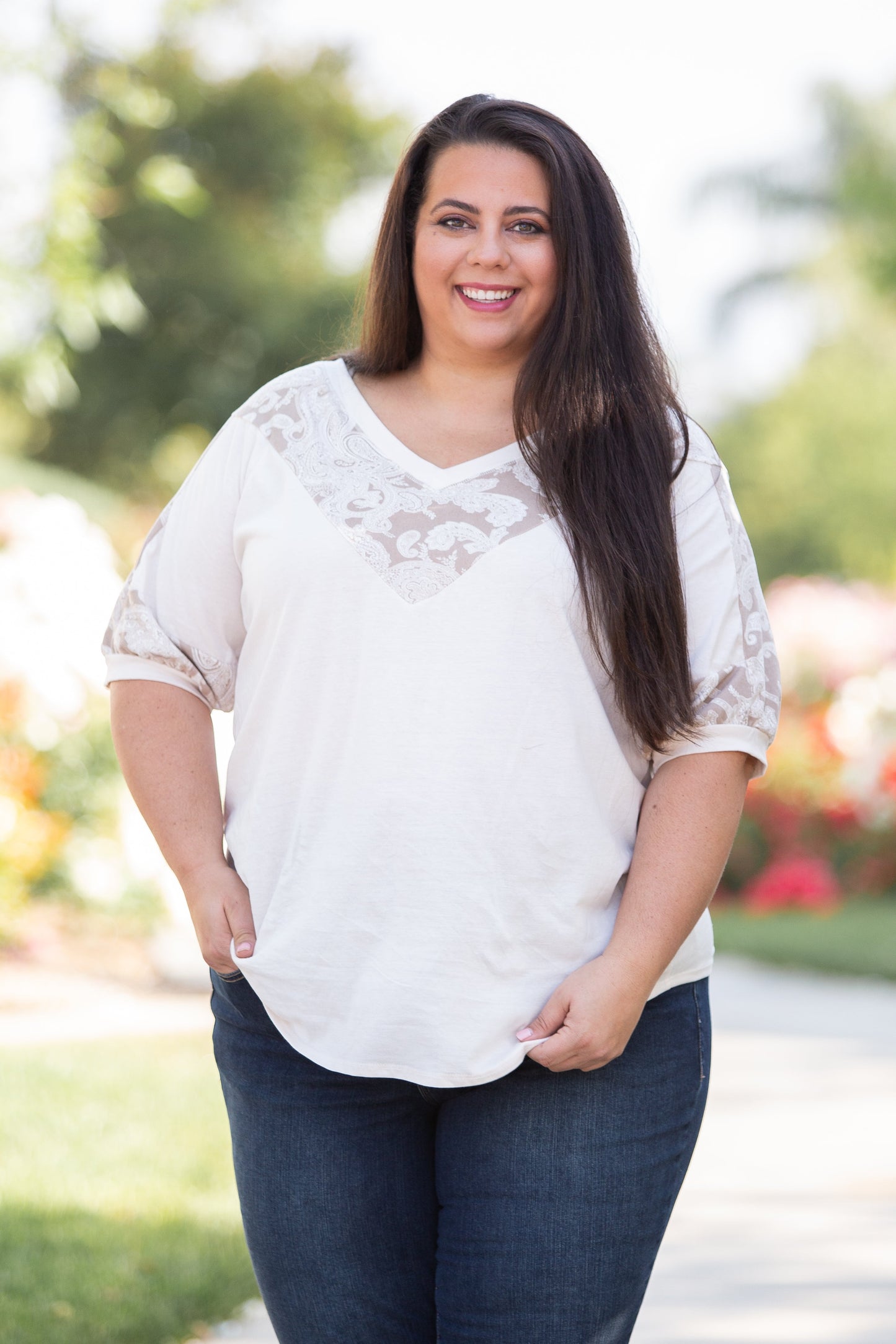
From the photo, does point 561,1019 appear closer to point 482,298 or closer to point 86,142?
point 482,298

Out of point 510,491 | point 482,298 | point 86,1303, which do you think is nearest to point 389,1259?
point 510,491

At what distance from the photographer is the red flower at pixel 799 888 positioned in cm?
834

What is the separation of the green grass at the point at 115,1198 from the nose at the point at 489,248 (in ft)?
6.99

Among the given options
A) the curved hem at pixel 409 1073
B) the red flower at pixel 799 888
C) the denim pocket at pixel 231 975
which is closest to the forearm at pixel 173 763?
the denim pocket at pixel 231 975

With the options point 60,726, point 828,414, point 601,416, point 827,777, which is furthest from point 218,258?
point 828,414

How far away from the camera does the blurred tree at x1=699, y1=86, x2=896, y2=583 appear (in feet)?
107

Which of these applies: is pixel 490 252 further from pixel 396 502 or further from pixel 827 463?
pixel 827 463

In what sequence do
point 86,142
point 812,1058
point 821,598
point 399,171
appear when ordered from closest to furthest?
point 399,171
point 812,1058
point 86,142
point 821,598

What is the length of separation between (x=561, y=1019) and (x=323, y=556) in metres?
0.57

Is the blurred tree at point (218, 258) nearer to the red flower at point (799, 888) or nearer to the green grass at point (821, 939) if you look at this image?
the red flower at point (799, 888)

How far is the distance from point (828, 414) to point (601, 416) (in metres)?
34.2

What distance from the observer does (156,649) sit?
5.93 ft

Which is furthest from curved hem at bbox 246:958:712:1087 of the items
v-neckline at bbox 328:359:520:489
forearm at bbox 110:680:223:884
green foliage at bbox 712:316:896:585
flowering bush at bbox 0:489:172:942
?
green foliage at bbox 712:316:896:585

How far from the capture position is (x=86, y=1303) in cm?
295
